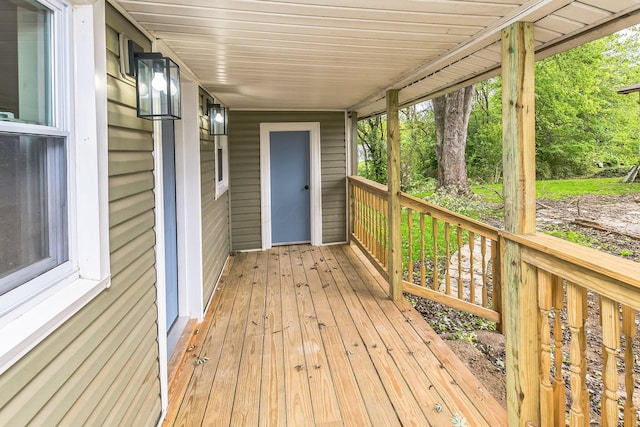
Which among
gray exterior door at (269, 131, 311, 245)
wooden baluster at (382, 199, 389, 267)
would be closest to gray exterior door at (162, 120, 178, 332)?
wooden baluster at (382, 199, 389, 267)

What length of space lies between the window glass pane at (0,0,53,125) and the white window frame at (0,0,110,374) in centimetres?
4

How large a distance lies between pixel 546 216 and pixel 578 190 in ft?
4.42

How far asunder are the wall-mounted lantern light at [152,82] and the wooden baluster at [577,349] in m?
1.95

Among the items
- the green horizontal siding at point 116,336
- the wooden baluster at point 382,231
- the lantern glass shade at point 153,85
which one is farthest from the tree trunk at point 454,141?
the lantern glass shade at point 153,85

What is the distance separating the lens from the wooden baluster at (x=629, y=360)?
1.40 meters

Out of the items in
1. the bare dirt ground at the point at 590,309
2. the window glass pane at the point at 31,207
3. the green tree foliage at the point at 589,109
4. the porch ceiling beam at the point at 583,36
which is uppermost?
the green tree foliage at the point at 589,109

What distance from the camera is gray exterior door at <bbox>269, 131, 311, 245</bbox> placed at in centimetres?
616

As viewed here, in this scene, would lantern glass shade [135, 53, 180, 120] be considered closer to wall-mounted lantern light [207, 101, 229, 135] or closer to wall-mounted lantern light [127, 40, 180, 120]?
wall-mounted lantern light [127, 40, 180, 120]

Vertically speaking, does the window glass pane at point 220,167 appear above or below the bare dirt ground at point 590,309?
above

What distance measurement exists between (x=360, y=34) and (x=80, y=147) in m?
1.59

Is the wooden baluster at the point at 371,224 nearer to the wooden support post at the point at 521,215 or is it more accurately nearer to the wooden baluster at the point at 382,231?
the wooden baluster at the point at 382,231

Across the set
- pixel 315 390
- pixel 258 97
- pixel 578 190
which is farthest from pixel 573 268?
pixel 578 190

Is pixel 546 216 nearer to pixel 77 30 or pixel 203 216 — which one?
pixel 203 216

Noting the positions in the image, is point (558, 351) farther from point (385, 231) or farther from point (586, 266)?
point (385, 231)
